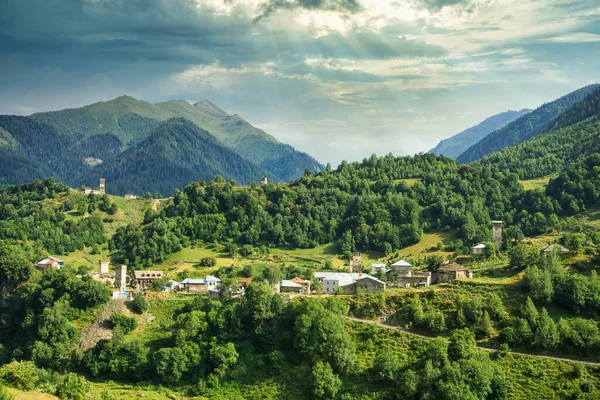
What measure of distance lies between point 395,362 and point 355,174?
88.7 m

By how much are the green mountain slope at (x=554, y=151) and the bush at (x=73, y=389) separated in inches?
4409

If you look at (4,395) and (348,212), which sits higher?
(348,212)

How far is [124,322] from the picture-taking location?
6450cm

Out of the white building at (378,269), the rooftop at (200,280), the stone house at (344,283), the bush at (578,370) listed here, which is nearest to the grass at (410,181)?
the white building at (378,269)

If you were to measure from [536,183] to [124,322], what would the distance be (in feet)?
310

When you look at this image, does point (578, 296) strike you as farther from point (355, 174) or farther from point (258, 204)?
point (355, 174)

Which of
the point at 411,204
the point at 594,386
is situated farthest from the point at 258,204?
the point at 594,386

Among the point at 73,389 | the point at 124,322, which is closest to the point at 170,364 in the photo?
the point at 124,322

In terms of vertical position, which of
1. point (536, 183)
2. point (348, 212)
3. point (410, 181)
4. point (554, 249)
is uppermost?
point (410, 181)

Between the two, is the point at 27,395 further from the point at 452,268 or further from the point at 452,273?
the point at 452,268

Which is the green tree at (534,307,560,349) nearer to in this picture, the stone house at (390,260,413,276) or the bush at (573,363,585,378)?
the bush at (573,363,585,378)

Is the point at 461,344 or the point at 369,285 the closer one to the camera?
the point at 461,344

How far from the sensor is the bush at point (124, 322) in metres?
64.2

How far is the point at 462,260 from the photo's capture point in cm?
7862
